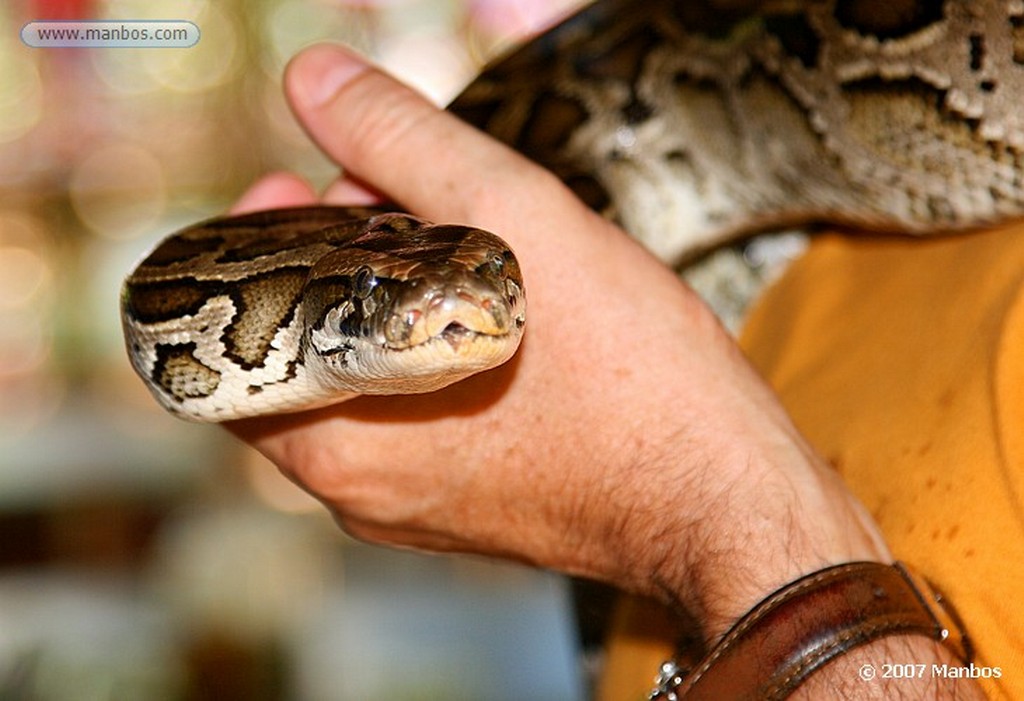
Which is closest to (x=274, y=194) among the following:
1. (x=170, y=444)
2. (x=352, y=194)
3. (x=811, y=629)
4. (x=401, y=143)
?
(x=352, y=194)

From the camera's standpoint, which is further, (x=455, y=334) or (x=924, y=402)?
(x=924, y=402)

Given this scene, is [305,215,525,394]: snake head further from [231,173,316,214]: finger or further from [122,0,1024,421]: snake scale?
[231,173,316,214]: finger

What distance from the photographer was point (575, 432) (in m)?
1.32

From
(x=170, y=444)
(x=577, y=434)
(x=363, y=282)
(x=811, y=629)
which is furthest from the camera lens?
(x=170, y=444)

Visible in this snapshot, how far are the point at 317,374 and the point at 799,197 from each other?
0.84 metres

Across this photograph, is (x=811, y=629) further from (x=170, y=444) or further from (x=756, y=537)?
(x=170, y=444)

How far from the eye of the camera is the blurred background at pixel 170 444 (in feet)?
10.6

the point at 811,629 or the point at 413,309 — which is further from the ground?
the point at 413,309

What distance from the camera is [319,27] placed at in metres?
3.59

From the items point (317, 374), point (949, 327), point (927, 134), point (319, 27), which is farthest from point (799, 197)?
point (319, 27)

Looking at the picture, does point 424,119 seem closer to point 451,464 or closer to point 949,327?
point 451,464

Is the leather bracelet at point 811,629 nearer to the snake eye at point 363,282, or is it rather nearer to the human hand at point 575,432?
the human hand at point 575,432

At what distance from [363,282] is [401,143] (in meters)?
0.28

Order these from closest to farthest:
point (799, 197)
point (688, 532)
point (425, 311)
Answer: point (425, 311) → point (688, 532) → point (799, 197)
